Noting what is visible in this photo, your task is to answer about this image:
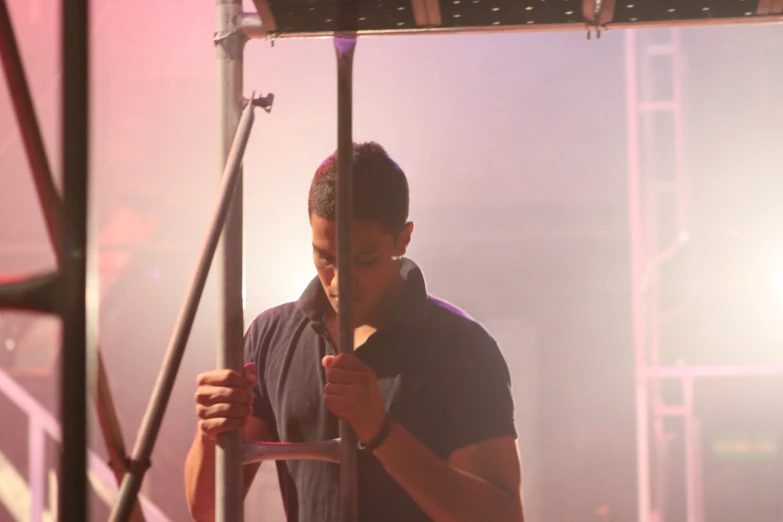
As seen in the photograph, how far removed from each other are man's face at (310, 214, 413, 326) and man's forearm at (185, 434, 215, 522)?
35cm

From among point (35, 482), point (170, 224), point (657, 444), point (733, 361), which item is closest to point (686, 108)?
point (733, 361)

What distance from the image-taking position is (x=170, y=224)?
4531 mm

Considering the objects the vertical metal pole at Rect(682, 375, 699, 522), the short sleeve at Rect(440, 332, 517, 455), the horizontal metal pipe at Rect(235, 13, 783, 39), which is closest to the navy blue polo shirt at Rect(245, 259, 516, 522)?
the short sleeve at Rect(440, 332, 517, 455)

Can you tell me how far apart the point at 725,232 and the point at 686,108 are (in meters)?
0.70

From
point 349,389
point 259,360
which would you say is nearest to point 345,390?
point 349,389

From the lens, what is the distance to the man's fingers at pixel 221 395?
1.22 meters

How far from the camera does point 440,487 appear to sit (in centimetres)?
138

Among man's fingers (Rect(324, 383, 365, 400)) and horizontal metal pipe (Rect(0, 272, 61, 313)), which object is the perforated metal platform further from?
horizontal metal pipe (Rect(0, 272, 61, 313))

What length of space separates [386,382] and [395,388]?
0.02 meters

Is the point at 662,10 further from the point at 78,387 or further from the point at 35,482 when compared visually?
the point at 35,482

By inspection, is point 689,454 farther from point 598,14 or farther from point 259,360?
point 598,14

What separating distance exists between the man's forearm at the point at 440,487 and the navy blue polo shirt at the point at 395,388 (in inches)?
4.6

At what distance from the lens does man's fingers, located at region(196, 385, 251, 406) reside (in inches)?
47.9

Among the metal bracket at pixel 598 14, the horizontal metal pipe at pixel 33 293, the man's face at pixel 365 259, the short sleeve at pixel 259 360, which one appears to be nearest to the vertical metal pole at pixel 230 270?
the man's face at pixel 365 259
